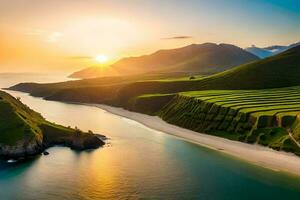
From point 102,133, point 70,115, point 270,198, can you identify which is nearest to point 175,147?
point 102,133

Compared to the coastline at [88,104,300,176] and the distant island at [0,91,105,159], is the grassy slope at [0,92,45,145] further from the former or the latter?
the coastline at [88,104,300,176]

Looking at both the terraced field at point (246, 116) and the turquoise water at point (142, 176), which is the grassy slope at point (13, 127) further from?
the terraced field at point (246, 116)

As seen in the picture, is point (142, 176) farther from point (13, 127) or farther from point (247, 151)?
point (13, 127)

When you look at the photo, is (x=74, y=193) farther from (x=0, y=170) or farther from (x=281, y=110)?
(x=281, y=110)

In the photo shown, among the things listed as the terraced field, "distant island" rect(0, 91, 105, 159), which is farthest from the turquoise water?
the terraced field

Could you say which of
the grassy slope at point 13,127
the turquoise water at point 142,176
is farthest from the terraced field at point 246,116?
the grassy slope at point 13,127

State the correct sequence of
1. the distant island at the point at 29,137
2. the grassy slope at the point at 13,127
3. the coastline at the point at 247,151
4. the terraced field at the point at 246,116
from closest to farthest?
the coastline at the point at 247,151
the distant island at the point at 29,137
the grassy slope at the point at 13,127
the terraced field at the point at 246,116
